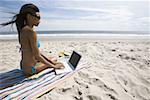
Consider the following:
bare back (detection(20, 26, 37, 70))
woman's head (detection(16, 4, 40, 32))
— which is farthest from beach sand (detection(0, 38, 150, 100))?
woman's head (detection(16, 4, 40, 32))

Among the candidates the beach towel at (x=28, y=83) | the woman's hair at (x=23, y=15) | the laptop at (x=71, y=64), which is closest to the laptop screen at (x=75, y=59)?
the laptop at (x=71, y=64)

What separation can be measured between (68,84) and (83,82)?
29cm

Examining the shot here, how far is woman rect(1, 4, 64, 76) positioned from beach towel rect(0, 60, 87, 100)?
0.54ft

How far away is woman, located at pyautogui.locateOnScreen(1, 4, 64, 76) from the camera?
383cm

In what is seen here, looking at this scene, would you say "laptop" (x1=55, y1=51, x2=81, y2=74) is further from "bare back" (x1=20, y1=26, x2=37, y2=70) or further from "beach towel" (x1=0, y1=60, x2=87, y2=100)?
"bare back" (x1=20, y1=26, x2=37, y2=70)

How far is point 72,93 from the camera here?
12.0 ft

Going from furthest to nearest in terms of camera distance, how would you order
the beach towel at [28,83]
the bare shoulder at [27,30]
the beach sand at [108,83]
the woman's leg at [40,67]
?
the woman's leg at [40,67]
the bare shoulder at [27,30]
the beach sand at [108,83]
the beach towel at [28,83]

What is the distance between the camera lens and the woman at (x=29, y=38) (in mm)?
3826

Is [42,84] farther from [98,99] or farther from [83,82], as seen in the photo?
[98,99]

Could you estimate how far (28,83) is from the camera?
12.4ft

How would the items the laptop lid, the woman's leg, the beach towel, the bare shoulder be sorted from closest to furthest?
the beach towel → the bare shoulder → the woman's leg → the laptop lid

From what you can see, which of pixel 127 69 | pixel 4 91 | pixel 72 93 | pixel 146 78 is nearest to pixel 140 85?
pixel 146 78

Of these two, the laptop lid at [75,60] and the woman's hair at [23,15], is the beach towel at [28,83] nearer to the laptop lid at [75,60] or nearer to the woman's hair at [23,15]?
the laptop lid at [75,60]

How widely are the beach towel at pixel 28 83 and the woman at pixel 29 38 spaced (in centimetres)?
17
